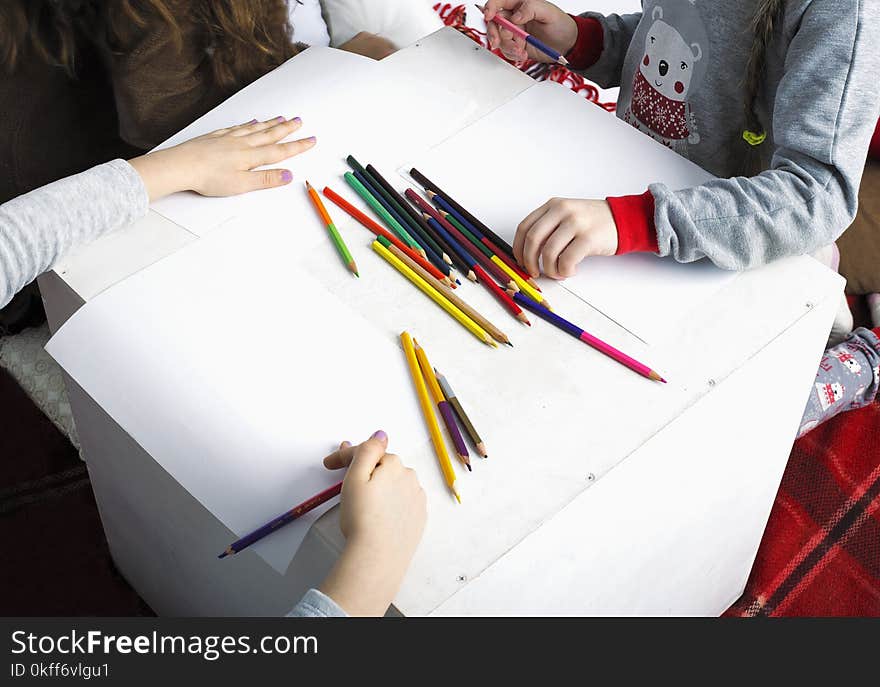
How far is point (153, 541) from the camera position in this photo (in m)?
0.95

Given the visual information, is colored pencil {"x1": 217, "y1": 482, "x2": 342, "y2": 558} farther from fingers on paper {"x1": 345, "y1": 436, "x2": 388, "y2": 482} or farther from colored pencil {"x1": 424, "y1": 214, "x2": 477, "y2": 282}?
colored pencil {"x1": 424, "y1": 214, "x2": 477, "y2": 282}

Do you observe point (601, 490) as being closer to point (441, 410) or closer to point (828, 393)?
point (441, 410)

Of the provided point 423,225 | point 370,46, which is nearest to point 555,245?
point 423,225

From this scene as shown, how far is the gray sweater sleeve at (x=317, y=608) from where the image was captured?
0.58 m

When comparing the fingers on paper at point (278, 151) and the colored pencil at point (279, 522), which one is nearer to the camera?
the colored pencil at point (279, 522)

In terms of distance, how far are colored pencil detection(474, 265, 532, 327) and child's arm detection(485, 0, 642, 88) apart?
0.36 metres

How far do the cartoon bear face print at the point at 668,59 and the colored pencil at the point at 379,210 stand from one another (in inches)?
14.6

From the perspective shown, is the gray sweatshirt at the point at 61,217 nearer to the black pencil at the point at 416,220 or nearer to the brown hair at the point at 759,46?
the black pencil at the point at 416,220

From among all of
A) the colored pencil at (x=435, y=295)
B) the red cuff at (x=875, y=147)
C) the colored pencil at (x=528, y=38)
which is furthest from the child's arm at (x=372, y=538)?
the red cuff at (x=875, y=147)

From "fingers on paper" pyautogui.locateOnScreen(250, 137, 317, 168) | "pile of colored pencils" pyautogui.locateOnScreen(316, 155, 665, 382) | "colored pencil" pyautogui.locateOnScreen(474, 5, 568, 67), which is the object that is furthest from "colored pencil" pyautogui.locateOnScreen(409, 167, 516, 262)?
"colored pencil" pyautogui.locateOnScreen(474, 5, 568, 67)

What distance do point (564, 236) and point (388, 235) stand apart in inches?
5.9

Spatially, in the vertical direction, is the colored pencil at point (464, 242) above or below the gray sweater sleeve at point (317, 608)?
above

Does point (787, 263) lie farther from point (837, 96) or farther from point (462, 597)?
point (462, 597)

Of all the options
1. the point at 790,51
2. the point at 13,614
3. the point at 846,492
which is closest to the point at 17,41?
the point at 13,614
